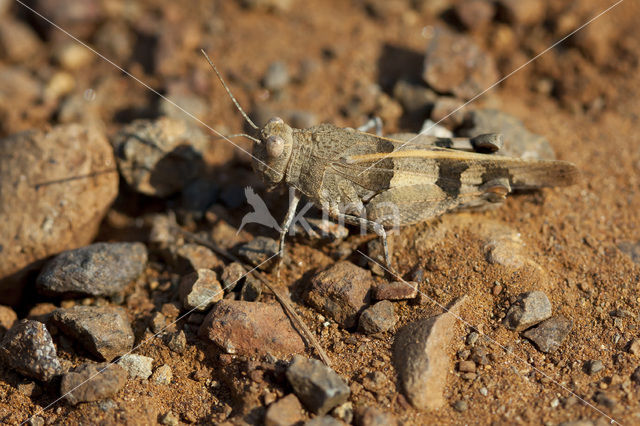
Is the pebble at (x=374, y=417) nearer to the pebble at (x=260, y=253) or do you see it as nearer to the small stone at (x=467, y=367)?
the small stone at (x=467, y=367)

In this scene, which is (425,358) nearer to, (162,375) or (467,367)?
(467,367)

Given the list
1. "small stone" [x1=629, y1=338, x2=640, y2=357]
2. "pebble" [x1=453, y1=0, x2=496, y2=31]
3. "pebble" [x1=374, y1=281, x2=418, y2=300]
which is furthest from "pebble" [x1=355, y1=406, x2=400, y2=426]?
"pebble" [x1=453, y1=0, x2=496, y2=31]

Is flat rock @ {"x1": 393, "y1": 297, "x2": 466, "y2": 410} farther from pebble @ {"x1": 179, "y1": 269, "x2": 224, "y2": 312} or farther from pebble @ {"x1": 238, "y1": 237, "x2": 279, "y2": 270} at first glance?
pebble @ {"x1": 179, "y1": 269, "x2": 224, "y2": 312}

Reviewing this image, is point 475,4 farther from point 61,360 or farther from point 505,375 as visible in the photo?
point 61,360

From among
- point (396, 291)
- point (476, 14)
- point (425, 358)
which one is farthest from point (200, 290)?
point (476, 14)

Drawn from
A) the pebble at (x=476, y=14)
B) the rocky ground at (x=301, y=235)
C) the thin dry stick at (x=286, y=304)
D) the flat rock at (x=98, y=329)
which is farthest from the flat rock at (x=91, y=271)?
the pebble at (x=476, y=14)

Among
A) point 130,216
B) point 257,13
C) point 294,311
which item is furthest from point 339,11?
point 294,311

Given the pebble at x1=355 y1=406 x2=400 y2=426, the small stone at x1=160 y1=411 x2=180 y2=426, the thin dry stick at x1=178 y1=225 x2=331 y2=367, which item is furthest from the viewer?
the thin dry stick at x1=178 y1=225 x2=331 y2=367

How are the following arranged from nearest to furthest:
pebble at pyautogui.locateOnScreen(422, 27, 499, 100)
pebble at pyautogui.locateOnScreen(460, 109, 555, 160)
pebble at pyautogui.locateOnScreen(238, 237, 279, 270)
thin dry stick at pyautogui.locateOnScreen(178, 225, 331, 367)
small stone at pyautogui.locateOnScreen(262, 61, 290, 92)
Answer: thin dry stick at pyautogui.locateOnScreen(178, 225, 331, 367)
pebble at pyautogui.locateOnScreen(238, 237, 279, 270)
pebble at pyautogui.locateOnScreen(460, 109, 555, 160)
pebble at pyautogui.locateOnScreen(422, 27, 499, 100)
small stone at pyautogui.locateOnScreen(262, 61, 290, 92)
